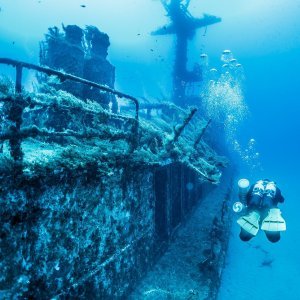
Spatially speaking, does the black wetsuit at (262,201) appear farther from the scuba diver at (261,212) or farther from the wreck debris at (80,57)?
the wreck debris at (80,57)

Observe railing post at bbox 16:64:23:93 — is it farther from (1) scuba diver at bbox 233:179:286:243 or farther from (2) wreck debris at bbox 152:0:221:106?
(2) wreck debris at bbox 152:0:221:106

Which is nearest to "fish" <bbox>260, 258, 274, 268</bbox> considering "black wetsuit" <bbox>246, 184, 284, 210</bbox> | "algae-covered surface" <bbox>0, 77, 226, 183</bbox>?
"algae-covered surface" <bbox>0, 77, 226, 183</bbox>

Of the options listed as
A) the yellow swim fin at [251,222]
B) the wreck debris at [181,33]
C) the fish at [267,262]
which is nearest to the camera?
the yellow swim fin at [251,222]

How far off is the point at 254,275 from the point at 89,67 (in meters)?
11.4

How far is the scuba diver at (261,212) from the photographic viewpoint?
241 inches

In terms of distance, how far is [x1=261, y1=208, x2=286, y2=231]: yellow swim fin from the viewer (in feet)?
19.8

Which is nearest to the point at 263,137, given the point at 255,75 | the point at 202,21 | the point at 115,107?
the point at 255,75

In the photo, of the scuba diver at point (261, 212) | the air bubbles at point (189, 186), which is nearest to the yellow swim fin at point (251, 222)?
the scuba diver at point (261, 212)

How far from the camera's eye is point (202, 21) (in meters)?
29.9

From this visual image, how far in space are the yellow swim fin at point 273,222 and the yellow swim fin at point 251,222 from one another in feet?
0.57

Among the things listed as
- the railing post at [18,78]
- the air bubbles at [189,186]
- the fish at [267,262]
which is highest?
the railing post at [18,78]

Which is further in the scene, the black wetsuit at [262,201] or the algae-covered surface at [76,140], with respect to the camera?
the black wetsuit at [262,201]

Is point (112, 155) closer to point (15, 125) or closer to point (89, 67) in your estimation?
point (15, 125)

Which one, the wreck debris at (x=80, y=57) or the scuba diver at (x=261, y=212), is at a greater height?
the wreck debris at (x=80, y=57)
